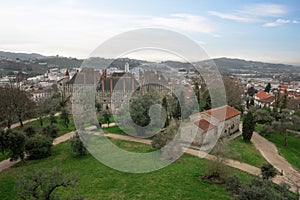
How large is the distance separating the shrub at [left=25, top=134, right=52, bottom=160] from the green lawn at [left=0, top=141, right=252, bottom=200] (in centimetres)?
79

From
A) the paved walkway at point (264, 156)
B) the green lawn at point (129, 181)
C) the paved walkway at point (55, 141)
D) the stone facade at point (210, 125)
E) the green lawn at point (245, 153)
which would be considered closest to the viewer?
the green lawn at point (129, 181)

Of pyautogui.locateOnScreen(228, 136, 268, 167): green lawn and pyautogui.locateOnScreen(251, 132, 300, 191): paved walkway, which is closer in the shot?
pyautogui.locateOnScreen(251, 132, 300, 191): paved walkway

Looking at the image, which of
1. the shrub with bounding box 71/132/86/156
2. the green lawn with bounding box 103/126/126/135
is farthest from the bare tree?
the green lawn with bounding box 103/126/126/135

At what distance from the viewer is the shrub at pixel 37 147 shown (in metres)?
18.4

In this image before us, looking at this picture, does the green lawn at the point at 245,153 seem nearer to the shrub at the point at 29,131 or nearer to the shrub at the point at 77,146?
the shrub at the point at 77,146

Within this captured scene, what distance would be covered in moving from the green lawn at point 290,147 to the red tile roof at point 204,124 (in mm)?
7090

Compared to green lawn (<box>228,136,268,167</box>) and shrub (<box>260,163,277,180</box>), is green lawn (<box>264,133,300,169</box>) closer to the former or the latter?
green lawn (<box>228,136,268,167</box>)

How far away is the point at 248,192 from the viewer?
8406 mm

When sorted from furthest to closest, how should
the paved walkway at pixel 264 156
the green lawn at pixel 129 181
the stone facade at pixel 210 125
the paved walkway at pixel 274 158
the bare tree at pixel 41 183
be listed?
the stone facade at pixel 210 125
the paved walkway at pixel 274 158
the paved walkway at pixel 264 156
the green lawn at pixel 129 181
the bare tree at pixel 41 183

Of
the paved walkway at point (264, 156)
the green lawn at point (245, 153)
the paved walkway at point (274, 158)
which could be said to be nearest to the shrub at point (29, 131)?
the paved walkway at point (264, 156)

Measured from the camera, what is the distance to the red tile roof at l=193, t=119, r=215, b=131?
69.3ft

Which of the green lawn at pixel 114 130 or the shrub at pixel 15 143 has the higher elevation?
the shrub at pixel 15 143

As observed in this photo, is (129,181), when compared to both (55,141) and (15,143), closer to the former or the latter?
(15,143)

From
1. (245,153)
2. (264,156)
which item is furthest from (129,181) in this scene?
(264,156)
